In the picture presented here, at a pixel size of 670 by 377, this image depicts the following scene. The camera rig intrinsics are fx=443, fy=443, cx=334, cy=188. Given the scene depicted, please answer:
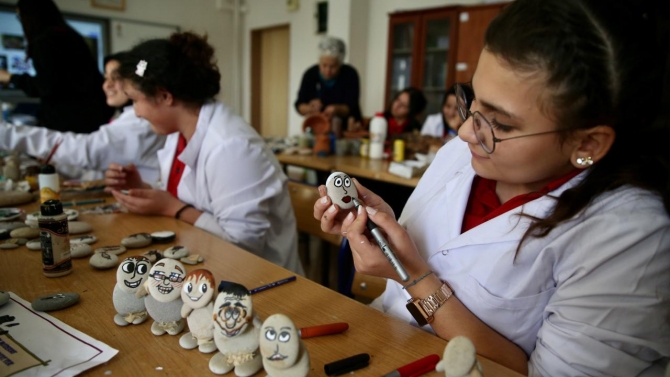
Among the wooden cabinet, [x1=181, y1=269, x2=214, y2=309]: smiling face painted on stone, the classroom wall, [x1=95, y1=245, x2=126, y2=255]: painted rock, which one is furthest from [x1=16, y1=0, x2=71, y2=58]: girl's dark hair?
the wooden cabinet

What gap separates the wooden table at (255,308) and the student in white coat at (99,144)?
112cm

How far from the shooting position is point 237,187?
1.45m

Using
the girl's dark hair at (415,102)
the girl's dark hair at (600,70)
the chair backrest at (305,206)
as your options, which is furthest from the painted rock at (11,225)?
the girl's dark hair at (415,102)

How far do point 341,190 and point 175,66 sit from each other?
0.93 meters

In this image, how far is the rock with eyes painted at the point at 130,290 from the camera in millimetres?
763

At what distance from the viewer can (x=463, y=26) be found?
4.52 m

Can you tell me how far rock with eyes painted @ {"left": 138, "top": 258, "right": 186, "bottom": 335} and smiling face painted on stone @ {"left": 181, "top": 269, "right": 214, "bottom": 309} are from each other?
0.04 metres

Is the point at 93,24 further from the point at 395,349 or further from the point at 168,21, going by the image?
the point at 395,349

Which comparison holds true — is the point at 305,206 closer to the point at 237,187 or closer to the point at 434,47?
A: the point at 237,187

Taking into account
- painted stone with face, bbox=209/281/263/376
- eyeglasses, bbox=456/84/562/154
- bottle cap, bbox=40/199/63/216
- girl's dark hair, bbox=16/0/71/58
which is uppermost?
girl's dark hair, bbox=16/0/71/58

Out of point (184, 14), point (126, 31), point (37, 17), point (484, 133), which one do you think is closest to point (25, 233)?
point (484, 133)

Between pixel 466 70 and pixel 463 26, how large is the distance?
1.44 ft

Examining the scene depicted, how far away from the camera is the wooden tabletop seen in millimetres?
2498

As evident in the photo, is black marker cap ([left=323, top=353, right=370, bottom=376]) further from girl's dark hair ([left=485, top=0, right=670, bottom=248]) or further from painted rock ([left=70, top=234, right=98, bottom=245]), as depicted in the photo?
painted rock ([left=70, top=234, right=98, bottom=245])
